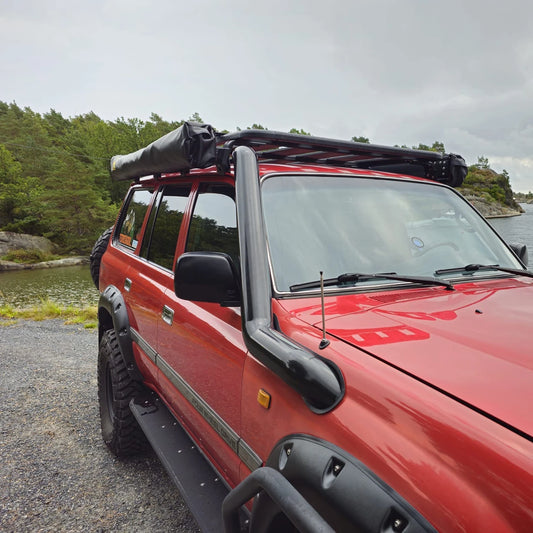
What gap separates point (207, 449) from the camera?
1.95 meters

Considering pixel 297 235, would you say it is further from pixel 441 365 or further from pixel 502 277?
pixel 502 277

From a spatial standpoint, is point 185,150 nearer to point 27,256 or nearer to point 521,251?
point 521,251

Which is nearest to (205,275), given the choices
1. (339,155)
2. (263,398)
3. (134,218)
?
(263,398)

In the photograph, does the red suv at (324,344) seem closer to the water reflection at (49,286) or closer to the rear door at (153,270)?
the rear door at (153,270)

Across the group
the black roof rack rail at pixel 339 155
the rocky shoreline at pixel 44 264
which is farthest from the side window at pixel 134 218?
the rocky shoreline at pixel 44 264

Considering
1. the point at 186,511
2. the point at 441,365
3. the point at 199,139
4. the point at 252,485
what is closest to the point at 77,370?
the point at 186,511

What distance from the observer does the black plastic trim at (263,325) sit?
3.59ft

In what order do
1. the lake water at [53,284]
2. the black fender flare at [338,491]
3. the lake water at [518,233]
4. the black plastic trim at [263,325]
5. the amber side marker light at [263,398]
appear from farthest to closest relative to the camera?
the lake water at [53,284]
the lake water at [518,233]
the amber side marker light at [263,398]
the black plastic trim at [263,325]
the black fender flare at [338,491]

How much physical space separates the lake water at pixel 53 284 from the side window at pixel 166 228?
1920 cm

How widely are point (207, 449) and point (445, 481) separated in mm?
1376

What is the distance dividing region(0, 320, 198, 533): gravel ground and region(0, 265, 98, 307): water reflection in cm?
1734

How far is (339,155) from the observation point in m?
2.58

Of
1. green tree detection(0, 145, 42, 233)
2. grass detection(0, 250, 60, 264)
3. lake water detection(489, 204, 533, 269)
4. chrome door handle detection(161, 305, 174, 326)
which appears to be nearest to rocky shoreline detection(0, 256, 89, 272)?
grass detection(0, 250, 60, 264)

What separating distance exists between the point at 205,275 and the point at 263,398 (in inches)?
19.0
